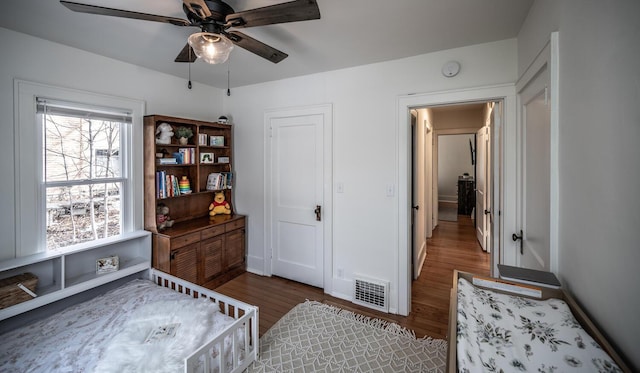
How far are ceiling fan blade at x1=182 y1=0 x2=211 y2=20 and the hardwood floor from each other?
2.34m

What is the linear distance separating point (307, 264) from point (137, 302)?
1688 millimetres

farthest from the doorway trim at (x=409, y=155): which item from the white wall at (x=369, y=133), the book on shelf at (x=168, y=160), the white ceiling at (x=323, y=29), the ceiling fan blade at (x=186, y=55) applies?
the book on shelf at (x=168, y=160)

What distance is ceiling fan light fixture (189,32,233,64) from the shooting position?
1.43 m

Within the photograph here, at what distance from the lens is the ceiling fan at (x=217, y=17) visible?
4.12 ft

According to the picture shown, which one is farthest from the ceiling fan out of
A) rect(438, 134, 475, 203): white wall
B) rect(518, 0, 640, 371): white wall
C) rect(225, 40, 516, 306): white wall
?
rect(438, 134, 475, 203): white wall

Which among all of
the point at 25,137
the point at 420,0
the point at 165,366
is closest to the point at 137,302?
the point at 165,366

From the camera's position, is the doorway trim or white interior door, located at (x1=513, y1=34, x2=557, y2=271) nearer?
white interior door, located at (x1=513, y1=34, x2=557, y2=271)

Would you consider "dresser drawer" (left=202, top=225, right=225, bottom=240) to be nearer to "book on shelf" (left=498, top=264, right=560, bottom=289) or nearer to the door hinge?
"book on shelf" (left=498, top=264, right=560, bottom=289)

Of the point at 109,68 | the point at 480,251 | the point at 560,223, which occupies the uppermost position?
the point at 109,68

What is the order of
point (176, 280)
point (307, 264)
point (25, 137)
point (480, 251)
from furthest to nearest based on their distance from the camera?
point (480, 251) < point (307, 264) < point (176, 280) < point (25, 137)

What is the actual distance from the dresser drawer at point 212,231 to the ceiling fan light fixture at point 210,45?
2.05m

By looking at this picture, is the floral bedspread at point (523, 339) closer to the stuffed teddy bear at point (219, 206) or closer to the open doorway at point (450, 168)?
the open doorway at point (450, 168)

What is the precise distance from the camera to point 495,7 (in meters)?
1.69

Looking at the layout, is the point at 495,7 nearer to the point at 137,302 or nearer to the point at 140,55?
the point at 140,55
